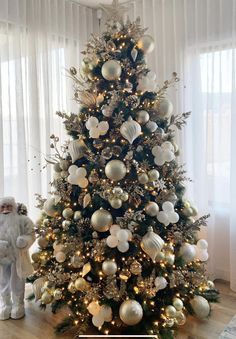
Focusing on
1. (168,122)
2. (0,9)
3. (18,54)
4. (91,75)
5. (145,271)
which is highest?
(0,9)


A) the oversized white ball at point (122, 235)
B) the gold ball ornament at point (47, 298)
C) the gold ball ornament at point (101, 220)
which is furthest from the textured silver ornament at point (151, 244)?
the gold ball ornament at point (47, 298)

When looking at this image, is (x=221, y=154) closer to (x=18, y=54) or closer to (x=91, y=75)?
(x=91, y=75)

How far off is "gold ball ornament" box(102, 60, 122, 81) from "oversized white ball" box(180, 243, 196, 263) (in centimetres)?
124

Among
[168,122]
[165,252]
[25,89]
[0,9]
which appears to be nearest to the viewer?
[165,252]

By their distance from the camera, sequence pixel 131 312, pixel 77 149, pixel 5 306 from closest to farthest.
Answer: pixel 131 312 → pixel 77 149 → pixel 5 306

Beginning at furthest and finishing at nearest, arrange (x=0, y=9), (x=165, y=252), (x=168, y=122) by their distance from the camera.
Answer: (x=0, y=9) < (x=168, y=122) < (x=165, y=252)

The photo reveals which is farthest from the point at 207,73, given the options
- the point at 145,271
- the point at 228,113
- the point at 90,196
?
the point at 145,271

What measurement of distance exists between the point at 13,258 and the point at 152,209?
113 cm

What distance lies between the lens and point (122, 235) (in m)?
1.98

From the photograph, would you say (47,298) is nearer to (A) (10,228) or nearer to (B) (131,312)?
(A) (10,228)

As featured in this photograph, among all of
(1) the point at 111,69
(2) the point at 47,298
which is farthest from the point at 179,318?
(1) the point at 111,69

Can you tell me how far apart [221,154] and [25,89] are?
6.20 feet

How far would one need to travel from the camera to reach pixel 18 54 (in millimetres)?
2916

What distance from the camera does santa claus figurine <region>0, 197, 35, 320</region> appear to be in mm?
2400
